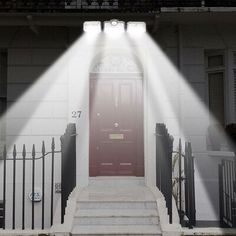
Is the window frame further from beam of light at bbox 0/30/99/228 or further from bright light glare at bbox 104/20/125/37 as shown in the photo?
beam of light at bbox 0/30/99/228

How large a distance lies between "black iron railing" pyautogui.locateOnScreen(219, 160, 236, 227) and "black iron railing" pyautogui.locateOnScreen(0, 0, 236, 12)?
3.80 m

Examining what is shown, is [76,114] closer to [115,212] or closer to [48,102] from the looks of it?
[48,102]

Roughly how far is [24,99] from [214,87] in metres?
4.36

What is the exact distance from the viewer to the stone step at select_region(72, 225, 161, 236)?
5.55 meters

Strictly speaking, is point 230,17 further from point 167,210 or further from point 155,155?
point 167,210

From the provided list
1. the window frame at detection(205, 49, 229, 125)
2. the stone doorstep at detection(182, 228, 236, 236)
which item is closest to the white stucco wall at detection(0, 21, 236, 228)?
the window frame at detection(205, 49, 229, 125)

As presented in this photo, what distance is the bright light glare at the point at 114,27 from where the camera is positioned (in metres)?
8.16

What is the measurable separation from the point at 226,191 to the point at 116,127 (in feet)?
9.86

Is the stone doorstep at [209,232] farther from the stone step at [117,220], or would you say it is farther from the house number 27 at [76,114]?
the house number 27 at [76,114]

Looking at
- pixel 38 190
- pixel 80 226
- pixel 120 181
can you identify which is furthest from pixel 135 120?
pixel 80 226

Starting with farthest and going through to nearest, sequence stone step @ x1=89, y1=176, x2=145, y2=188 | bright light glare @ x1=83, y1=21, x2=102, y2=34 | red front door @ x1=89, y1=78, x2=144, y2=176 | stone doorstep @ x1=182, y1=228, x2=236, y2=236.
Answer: red front door @ x1=89, y1=78, x2=144, y2=176 → stone step @ x1=89, y1=176, x2=145, y2=188 → bright light glare @ x1=83, y1=21, x2=102, y2=34 → stone doorstep @ x1=182, y1=228, x2=236, y2=236

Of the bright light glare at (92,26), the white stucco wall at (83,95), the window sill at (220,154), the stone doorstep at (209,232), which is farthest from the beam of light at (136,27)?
the stone doorstep at (209,232)

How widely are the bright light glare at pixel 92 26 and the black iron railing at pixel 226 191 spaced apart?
385 centimetres

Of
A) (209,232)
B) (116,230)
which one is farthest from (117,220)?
(209,232)
